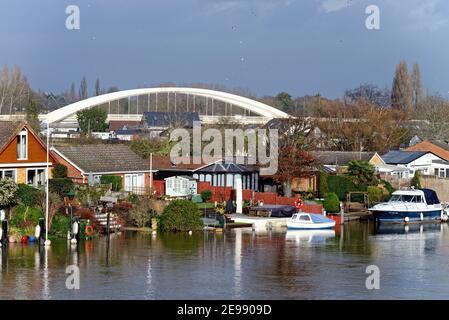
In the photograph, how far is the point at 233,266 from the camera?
2980 cm

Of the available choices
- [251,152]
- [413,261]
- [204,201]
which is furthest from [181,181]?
[413,261]

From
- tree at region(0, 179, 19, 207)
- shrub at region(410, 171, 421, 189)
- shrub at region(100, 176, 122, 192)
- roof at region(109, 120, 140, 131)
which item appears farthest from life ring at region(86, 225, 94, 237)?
roof at region(109, 120, 140, 131)

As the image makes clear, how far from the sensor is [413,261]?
1253 inches

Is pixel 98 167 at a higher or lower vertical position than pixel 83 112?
lower

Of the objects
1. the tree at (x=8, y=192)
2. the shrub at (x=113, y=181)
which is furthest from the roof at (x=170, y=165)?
the tree at (x=8, y=192)

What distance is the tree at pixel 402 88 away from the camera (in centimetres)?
11469

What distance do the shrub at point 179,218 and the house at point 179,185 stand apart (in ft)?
23.7

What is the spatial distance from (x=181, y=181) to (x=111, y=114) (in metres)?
69.3

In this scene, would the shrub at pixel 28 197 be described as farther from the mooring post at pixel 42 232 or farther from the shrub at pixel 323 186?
the shrub at pixel 323 186

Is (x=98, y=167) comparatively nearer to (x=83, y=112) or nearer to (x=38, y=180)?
(x=38, y=180)

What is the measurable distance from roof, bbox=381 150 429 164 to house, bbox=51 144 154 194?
1616 centimetres

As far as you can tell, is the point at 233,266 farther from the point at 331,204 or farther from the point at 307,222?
the point at 331,204

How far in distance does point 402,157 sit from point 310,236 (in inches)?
832

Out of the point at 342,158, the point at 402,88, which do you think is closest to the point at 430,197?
the point at 342,158
